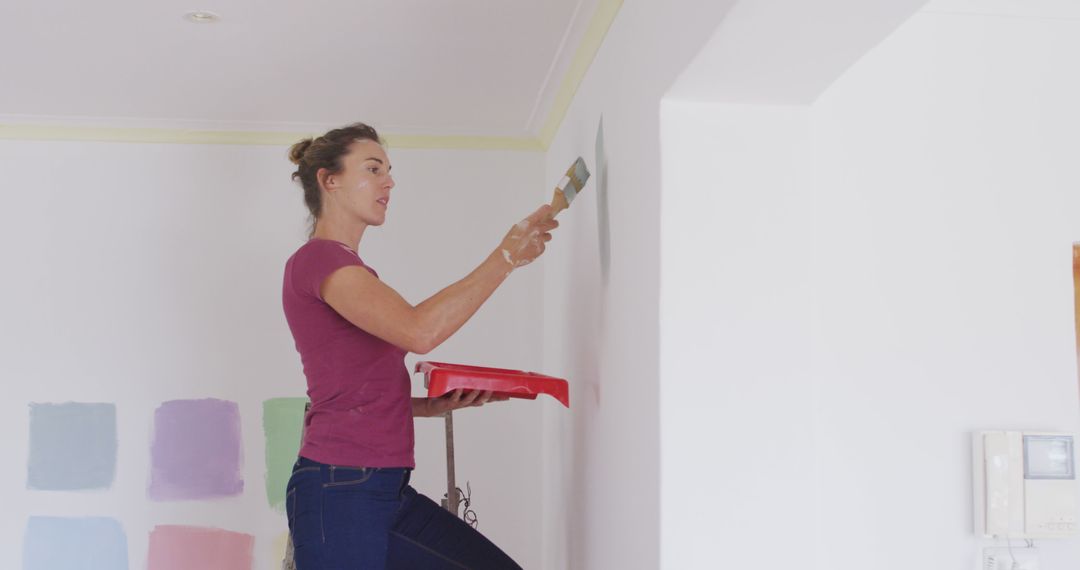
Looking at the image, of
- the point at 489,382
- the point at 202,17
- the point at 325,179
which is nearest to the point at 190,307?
the point at 202,17

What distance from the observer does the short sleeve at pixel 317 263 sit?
181cm

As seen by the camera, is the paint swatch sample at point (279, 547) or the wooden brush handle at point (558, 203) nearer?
the wooden brush handle at point (558, 203)

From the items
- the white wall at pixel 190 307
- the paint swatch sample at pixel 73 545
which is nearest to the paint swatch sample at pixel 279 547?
the white wall at pixel 190 307

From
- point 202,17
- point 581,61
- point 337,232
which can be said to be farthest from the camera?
point 581,61

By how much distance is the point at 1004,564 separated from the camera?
186cm

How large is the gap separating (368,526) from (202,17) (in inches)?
52.2

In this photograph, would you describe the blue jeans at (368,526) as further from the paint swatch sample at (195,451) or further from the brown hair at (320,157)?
the paint swatch sample at (195,451)

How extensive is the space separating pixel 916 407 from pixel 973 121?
583 mm

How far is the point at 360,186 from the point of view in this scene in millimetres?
2020

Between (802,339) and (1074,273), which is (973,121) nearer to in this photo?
(1074,273)

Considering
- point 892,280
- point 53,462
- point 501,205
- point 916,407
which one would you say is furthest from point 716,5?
point 53,462

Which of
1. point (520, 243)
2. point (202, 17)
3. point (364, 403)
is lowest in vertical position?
point (364, 403)

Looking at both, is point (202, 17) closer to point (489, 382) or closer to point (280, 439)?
point (489, 382)

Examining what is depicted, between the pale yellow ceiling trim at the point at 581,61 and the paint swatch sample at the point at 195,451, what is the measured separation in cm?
142
